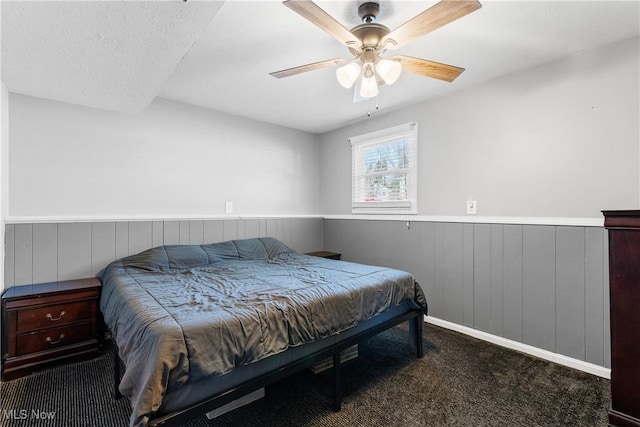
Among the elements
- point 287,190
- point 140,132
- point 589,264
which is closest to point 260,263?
point 287,190

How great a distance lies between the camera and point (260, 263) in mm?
3252

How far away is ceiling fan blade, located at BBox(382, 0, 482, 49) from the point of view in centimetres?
139

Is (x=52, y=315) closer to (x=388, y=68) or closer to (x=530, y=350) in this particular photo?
(x=388, y=68)

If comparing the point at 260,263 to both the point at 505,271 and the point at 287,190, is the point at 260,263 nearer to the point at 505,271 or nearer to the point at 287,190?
the point at 287,190

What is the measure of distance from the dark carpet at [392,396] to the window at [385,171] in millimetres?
1696

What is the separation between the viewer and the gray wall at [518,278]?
89.7 inches

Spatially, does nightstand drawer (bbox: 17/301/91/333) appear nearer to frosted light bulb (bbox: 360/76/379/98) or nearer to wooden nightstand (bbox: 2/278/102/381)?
wooden nightstand (bbox: 2/278/102/381)

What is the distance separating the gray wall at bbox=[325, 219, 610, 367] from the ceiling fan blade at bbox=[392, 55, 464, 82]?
146cm

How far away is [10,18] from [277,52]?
1464 mm

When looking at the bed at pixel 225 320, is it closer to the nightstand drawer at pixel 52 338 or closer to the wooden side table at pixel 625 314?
the nightstand drawer at pixel 52 338

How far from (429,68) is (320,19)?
85cm

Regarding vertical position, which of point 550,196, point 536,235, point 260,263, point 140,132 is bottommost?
point 260,263

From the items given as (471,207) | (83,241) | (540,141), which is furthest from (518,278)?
(83,241)

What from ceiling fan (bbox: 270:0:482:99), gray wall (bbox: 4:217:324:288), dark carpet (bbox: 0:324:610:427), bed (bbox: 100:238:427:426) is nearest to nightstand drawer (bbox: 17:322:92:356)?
dark carpet (bbox: 0:324:610:427)
